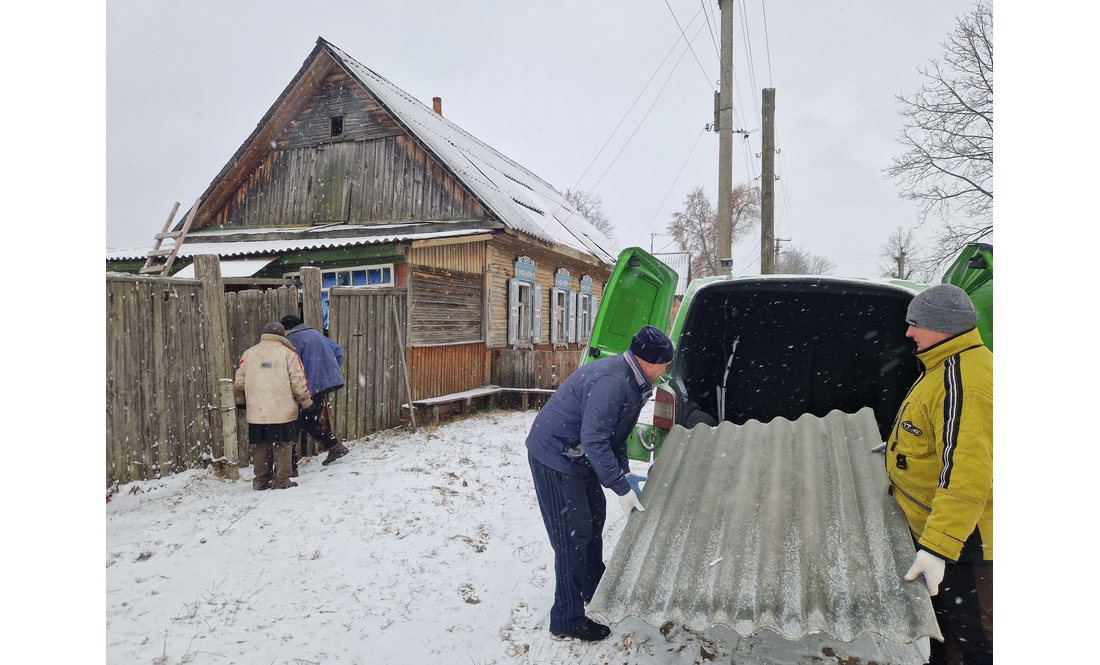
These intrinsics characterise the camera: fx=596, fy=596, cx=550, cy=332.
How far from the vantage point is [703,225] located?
40969 mm

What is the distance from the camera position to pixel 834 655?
303 centimetres

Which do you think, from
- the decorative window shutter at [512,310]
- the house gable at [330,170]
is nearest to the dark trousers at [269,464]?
the house gable at [330,170]

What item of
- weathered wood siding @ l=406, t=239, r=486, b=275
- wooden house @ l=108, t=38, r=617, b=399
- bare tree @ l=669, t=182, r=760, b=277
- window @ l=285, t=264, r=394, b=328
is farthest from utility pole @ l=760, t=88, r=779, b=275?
bare tree @ l=669, t=182, r=760, b=277

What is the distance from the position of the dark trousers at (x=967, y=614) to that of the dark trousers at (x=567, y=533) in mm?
1635

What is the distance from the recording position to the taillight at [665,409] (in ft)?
12.2

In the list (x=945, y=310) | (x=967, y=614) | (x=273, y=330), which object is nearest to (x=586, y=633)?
(x=967, y=614)

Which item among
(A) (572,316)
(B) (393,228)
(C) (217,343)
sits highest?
(B) (393,228)

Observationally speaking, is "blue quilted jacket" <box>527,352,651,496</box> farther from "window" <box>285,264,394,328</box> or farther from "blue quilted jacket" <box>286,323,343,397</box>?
"window" <box>285,264,394,328</box>

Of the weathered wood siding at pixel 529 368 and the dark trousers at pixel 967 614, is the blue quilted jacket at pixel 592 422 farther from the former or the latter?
the weathered wood siding at pixel 529 368

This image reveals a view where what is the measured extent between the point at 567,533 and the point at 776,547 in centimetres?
108

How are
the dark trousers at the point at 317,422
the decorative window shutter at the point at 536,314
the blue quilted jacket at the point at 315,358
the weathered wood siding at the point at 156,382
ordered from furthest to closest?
the decorative window shutter at the point at 536,314
the dark trousers at the point at 317,422
the blue quilted jacket at the point at 315,358
the weathered wood siding at the point at 156,382

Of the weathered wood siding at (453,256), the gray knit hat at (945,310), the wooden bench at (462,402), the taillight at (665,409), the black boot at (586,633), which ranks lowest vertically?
the black boot at (586,633)

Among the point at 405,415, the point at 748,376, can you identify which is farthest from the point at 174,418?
the point at 748,376

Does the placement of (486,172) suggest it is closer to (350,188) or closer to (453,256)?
(350,188)
